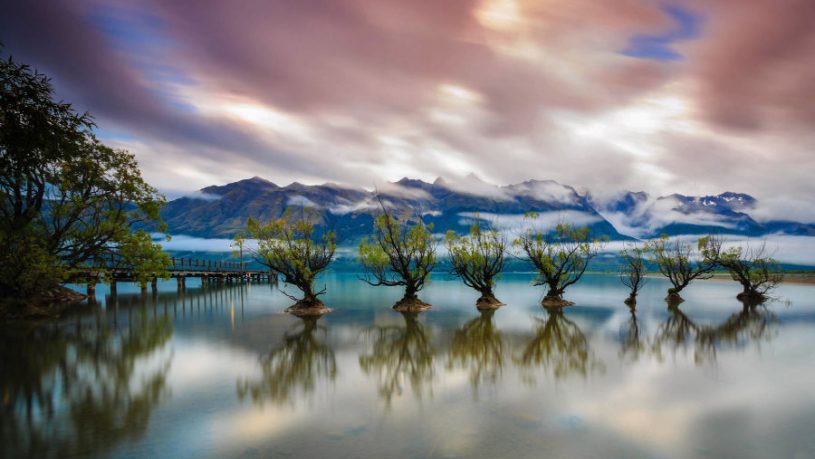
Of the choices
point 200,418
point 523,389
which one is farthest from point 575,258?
point 200,418

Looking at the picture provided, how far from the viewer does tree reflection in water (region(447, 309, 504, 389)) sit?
62.0 feet

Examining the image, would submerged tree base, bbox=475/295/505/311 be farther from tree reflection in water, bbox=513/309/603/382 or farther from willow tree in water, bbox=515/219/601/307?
tree reflection in water, bbox=513/309/603/382

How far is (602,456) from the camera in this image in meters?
10.6

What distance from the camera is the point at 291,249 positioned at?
40.6 m

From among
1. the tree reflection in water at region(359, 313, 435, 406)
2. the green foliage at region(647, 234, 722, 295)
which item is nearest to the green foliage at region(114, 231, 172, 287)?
the tree reflection in water at region(359, 313, 435, 406)

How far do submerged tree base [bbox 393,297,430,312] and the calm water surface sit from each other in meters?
13.8

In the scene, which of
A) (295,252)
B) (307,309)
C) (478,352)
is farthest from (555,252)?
(478,352)

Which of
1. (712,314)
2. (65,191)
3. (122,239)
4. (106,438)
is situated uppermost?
(65,191)

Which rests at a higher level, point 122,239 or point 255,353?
point 122,239

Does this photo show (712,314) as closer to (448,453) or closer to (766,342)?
(766,342)

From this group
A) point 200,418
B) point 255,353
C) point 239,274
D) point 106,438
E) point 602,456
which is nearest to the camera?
point 602,456

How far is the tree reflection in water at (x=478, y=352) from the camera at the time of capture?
1891cm

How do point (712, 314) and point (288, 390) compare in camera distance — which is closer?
point (288, 390)

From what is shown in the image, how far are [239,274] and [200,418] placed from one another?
95.6 metres
